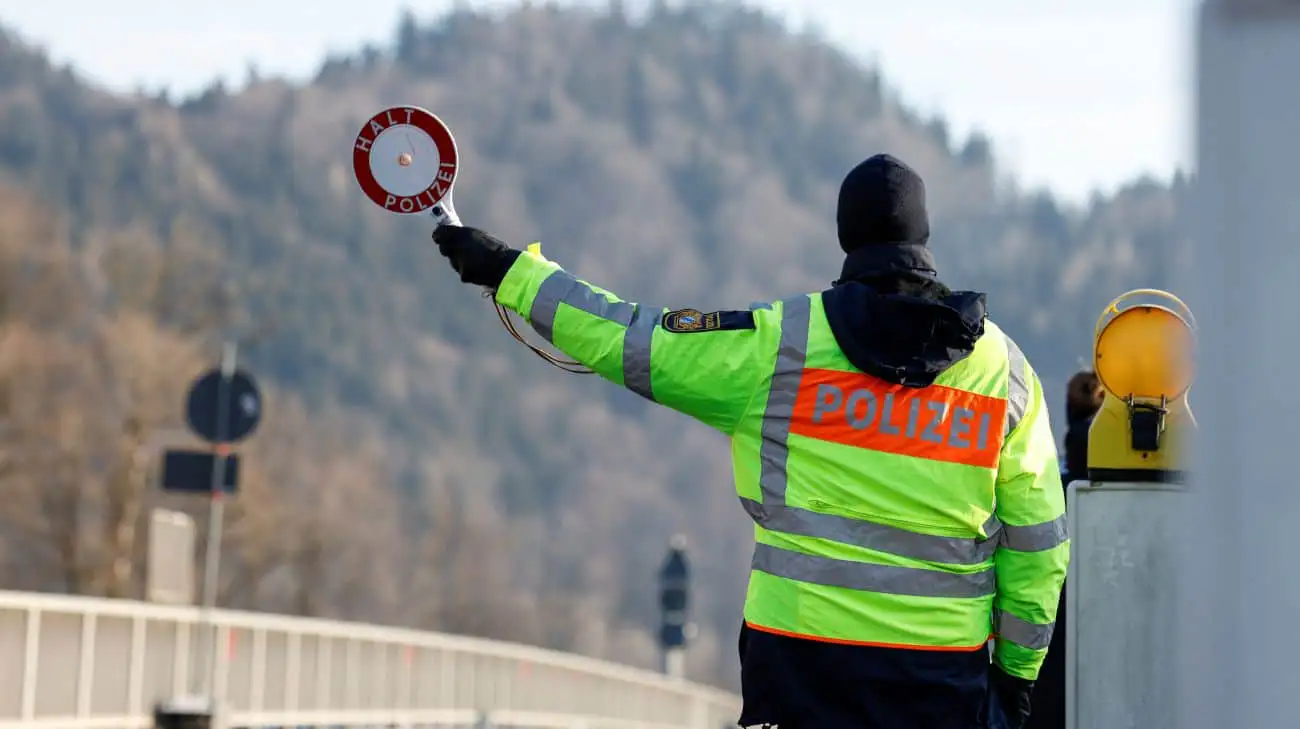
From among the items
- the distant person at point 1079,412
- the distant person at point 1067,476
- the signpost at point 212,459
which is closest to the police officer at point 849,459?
the distant person at point 1067,476

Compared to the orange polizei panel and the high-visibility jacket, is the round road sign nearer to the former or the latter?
the high-visibility jacket

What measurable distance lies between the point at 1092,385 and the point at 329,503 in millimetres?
63541

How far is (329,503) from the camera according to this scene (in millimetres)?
70500

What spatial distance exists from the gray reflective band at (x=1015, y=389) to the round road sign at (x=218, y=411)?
43.1ft

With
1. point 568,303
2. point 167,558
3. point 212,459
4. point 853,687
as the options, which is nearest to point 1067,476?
point 853,687

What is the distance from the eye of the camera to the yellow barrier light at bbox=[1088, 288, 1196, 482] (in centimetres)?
598

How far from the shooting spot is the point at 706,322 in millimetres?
4750

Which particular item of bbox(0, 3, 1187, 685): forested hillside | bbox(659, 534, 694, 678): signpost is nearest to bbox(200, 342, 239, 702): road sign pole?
bbox(659, 534, 694, 678): signpost

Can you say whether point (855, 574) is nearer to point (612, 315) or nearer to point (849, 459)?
point (849, 459)

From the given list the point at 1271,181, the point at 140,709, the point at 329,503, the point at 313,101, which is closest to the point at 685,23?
the point at 313,101

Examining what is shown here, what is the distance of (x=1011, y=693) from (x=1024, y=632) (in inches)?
6.6

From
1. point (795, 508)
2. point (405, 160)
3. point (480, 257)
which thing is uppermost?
point (405, 160)

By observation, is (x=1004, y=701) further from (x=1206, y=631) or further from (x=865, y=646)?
(x=1206, y=631)

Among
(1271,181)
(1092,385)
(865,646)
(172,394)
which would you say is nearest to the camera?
(1271,181)
